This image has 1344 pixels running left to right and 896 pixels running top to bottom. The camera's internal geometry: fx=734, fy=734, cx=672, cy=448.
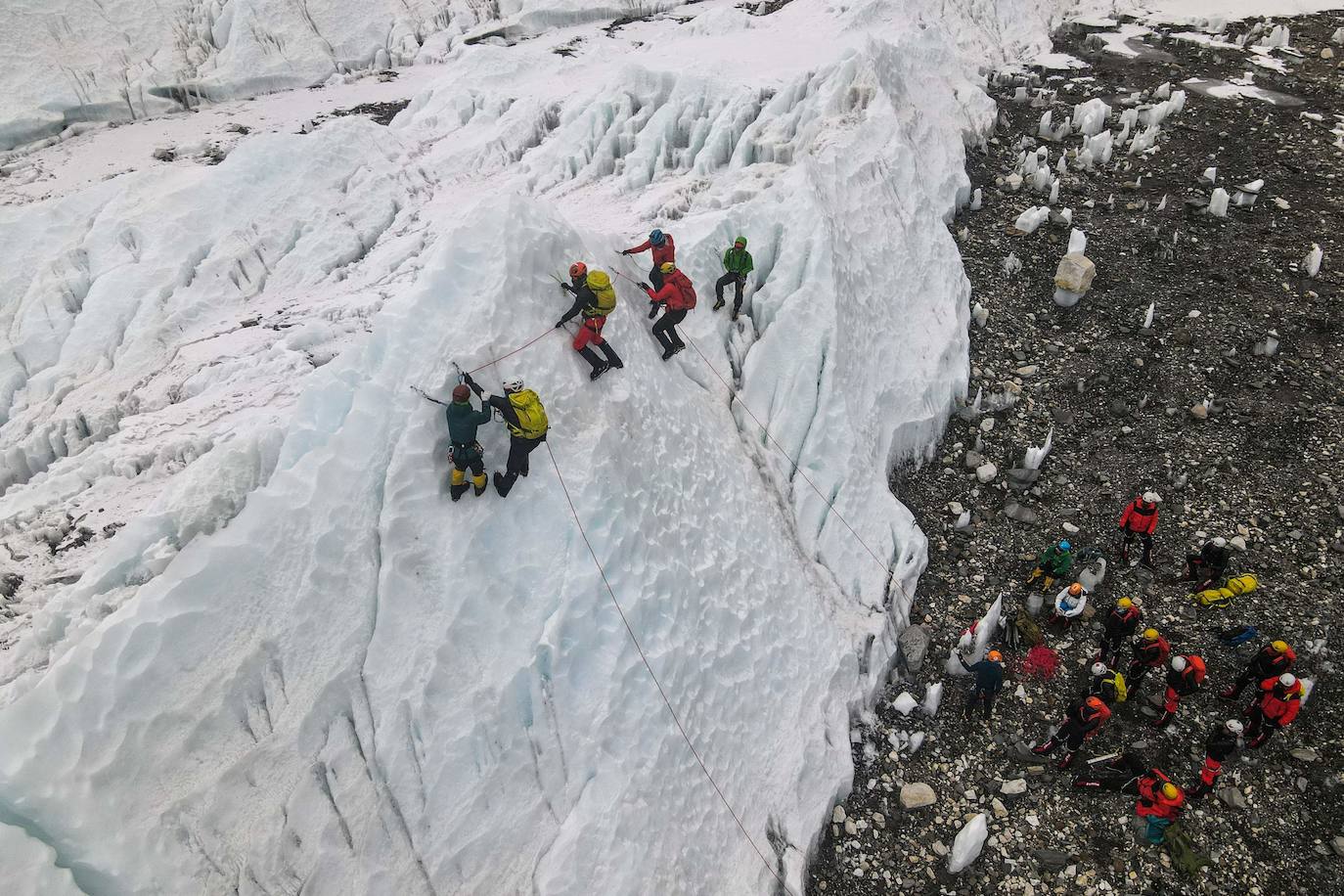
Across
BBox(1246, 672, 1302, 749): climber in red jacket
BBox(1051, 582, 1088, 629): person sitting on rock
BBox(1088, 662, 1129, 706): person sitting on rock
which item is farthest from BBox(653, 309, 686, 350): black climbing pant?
BBox(1246, 672, 1302, 749): climber in red jacket

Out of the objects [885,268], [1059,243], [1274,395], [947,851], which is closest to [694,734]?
[947,851]

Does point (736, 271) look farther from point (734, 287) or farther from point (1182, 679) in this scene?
point (1182, 679)

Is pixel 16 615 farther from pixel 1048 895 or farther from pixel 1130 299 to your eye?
pixel 1130 299

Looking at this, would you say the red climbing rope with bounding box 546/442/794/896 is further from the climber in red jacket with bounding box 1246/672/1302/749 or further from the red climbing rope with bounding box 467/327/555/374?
the climber in red jacket with bounding box 1246/672/1302/749

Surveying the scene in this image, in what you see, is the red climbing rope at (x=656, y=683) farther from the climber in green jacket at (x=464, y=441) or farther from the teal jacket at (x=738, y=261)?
the teal jacket at (x=738, y=261)

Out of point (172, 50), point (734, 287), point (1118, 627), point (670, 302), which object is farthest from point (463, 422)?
point (172, 50)

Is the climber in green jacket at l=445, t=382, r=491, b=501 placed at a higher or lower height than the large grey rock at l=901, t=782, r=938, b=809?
higher

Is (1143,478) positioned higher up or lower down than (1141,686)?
higher up
